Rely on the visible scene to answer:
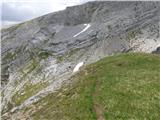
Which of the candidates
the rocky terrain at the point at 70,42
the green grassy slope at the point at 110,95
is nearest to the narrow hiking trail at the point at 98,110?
the green grassy slope at the point at 110,95

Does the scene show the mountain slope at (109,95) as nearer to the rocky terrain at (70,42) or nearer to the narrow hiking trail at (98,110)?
the narrow hiking trail at (98,110)

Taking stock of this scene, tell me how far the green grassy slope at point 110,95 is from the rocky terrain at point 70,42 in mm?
29329

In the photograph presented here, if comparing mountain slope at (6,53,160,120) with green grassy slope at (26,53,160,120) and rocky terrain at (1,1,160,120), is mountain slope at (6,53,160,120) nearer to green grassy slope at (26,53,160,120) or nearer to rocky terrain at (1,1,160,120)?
green grassy slope at (26,53,160,120)

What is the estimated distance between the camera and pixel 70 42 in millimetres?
122062

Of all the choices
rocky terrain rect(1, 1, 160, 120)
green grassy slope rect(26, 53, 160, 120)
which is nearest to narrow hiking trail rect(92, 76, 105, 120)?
green grassy slope rect(26, 53, 160, 120)

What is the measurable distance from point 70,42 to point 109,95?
75.0 meters

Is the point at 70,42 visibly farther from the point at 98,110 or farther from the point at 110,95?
the point at 98,110

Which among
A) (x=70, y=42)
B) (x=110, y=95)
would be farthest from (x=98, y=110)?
(x=70, y=42)

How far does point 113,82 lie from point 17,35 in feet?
352

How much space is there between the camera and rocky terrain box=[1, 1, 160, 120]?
101m

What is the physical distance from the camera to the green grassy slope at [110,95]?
4294cm

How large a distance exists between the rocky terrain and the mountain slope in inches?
1144

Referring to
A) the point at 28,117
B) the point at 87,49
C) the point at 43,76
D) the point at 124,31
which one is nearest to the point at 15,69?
the point at 43,76

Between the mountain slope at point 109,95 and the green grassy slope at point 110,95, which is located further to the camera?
the mountain slope at point 109,95
